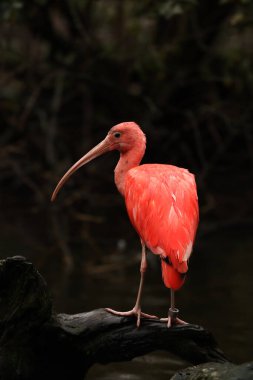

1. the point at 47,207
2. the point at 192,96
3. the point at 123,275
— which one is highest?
the point at 192,96

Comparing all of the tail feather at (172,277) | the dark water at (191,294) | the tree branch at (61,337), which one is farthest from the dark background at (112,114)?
the tail feather at (172,277)

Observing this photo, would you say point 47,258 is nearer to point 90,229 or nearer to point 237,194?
point 90,229

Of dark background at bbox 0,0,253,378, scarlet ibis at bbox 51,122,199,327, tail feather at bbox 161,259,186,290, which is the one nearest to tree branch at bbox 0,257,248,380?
scarlet ibis at bbox 51,122,199,327

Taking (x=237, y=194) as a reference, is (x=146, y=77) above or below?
above

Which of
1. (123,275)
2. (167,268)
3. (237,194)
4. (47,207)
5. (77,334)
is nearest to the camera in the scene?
(167,268)

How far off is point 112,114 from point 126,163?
9.56 meters

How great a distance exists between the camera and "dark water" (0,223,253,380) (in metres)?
9.53

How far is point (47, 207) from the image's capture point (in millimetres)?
14961

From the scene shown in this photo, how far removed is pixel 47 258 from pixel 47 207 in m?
1.41

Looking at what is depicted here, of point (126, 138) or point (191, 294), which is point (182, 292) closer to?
point (191, 294)

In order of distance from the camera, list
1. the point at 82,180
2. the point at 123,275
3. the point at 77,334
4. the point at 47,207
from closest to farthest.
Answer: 1. the point at 77,334
2. the point at 123,275
3. the point at 47,207
4. the point at 82,180

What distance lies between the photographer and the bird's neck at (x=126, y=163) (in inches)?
294

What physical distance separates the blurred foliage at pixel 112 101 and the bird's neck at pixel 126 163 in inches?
303

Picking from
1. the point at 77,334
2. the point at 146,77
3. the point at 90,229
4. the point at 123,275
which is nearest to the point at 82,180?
the point at 90,229
